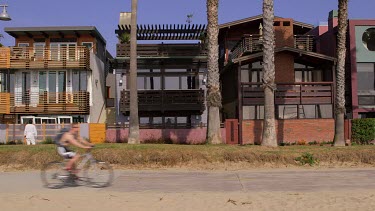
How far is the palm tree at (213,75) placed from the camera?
21672mm

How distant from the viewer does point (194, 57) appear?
33.1m

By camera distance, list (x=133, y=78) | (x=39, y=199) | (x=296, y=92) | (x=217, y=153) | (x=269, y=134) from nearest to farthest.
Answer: (x=39, y=199), (x=217, y=153), (x=269, y=134), (x=133, y=78), (x=296, y=92)

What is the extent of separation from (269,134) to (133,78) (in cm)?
785

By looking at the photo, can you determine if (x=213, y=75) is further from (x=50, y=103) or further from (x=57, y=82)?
(x=57, y=82)

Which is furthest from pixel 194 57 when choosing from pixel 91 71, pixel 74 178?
pixel 74 178

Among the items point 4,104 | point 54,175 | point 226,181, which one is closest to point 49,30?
point 4,104

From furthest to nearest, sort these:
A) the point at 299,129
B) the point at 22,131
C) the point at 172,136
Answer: the point at 22,131, the point at 172,136, the point at 299,129

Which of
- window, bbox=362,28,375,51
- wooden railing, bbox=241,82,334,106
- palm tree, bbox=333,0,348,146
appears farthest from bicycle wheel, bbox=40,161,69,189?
window, bbox=362,28,375,51

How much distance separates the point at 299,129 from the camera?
26.2 m

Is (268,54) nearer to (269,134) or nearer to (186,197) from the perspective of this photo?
(269,134)

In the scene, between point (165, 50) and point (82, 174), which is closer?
point (82, 174)

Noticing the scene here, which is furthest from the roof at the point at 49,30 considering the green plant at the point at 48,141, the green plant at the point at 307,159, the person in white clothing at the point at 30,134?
the green plant at the point at 307,159

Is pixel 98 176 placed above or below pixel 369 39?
below

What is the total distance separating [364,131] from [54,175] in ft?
65.3
